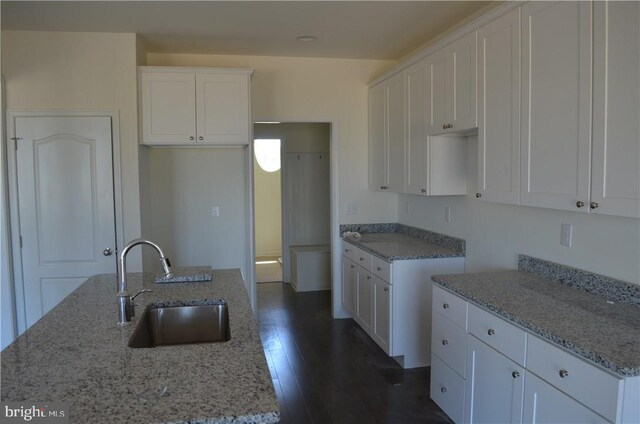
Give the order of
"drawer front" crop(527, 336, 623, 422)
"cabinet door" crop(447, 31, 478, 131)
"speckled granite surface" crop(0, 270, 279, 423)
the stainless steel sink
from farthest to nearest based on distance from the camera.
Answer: "cabinet door" crop(447, 31, 478, 131) < the stainless steel sink < "drawer front" crop(527, 336, 623, 422) < "speckled granite surface" crop(0, 270, 279, 423)

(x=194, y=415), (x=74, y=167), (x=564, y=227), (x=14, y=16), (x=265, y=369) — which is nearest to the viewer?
(x=194, y=415)

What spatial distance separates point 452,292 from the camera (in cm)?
270

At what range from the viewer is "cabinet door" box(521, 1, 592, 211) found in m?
2.12

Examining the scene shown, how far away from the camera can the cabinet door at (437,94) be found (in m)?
3.35

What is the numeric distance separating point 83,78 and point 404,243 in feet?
9.76

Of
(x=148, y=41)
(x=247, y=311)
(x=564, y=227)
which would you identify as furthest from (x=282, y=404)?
(x=148, y=41)

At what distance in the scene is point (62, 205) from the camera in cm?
397

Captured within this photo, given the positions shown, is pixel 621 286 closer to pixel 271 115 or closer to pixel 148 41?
pixel 271 115

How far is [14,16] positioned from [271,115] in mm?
2170

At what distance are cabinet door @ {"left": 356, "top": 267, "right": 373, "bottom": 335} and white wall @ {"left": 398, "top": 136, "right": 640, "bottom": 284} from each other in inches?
28.6

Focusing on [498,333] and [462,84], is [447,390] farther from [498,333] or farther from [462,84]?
[462,84]

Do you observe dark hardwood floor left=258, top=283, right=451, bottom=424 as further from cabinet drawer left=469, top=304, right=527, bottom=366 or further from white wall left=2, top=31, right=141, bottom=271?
white wall left=2, top=31, right=141, bottom=271

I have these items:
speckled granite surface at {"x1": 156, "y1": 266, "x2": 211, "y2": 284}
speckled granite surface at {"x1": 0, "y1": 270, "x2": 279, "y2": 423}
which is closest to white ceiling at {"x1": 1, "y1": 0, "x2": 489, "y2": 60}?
speckled granite surface at {"x1": 156, "y1": 266, "x2": 211, "y2": 284}

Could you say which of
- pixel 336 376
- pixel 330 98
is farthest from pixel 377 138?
pixel 336 376
